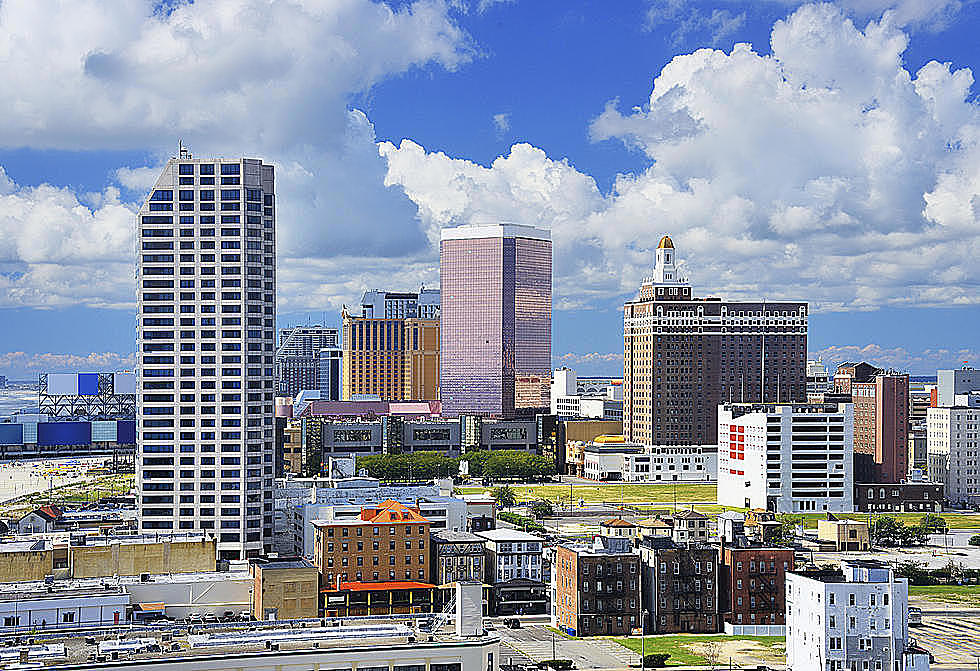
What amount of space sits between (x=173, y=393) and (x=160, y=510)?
1006 centimetres

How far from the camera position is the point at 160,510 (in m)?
126

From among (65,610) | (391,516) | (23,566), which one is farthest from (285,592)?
(391,516)

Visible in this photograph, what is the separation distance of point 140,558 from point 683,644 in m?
35.0

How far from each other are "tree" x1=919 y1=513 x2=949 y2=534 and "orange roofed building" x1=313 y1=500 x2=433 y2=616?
72.3 meters

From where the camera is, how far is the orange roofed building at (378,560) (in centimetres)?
10462

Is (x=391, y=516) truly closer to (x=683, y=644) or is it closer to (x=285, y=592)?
(x=683, y=644)

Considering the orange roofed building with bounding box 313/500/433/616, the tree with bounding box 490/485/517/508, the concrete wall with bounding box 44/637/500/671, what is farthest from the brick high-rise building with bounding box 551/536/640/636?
the tree with bounding box 490/485/517/508

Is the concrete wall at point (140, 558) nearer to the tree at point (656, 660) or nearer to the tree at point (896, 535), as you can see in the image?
the tree at point (656, 660)

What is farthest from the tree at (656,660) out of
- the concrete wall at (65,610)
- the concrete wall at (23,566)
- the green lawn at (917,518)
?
the green lawn at (917,518)

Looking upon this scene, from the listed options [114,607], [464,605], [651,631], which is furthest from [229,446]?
[464,605]

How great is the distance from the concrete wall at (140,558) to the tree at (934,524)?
8941 centimetres

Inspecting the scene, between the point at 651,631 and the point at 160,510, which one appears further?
the point at 160,510

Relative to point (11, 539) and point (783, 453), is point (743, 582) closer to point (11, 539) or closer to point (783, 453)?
Answer: point (11, 539)

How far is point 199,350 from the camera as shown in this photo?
128 meters
